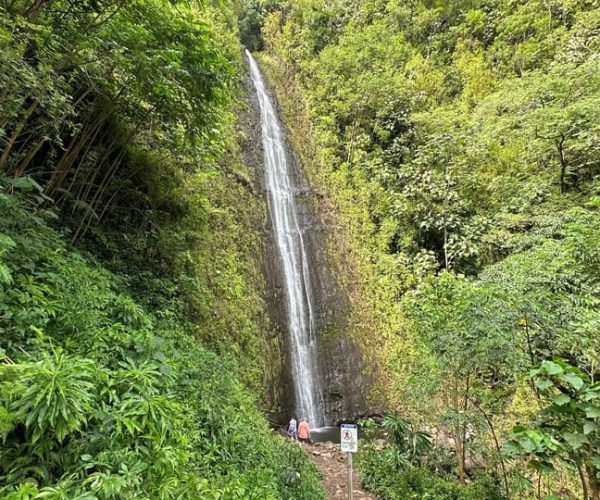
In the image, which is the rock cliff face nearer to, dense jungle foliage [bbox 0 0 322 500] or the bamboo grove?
dense jungle foliage [bbox 0 0 322 500]

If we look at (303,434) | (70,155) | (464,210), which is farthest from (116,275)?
(464,210)

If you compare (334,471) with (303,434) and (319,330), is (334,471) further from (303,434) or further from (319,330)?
(319,330)

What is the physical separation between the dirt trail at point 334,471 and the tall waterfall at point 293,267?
1.60 metres

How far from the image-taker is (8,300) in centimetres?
230

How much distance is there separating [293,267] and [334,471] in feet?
21.7

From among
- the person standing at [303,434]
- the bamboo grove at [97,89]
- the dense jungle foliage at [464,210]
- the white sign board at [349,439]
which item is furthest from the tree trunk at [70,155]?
the person standing at [303,434]

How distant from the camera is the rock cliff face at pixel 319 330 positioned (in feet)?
31.5

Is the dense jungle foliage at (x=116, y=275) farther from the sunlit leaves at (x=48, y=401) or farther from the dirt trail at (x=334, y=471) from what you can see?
the dirt trail at (x=334, y=471)

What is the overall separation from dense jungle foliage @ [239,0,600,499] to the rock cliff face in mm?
566

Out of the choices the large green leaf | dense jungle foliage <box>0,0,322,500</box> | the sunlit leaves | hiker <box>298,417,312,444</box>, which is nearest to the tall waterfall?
hiker <box>298,417,312,444</box>

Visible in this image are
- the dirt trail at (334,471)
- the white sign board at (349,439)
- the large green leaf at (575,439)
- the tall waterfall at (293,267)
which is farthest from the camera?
the tall waterfall at (293,267)

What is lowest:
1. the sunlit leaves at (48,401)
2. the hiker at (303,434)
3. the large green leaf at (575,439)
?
the hiker at (303,434)

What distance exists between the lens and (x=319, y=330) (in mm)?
11094

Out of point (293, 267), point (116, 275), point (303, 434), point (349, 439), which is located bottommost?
point (303, 434)
